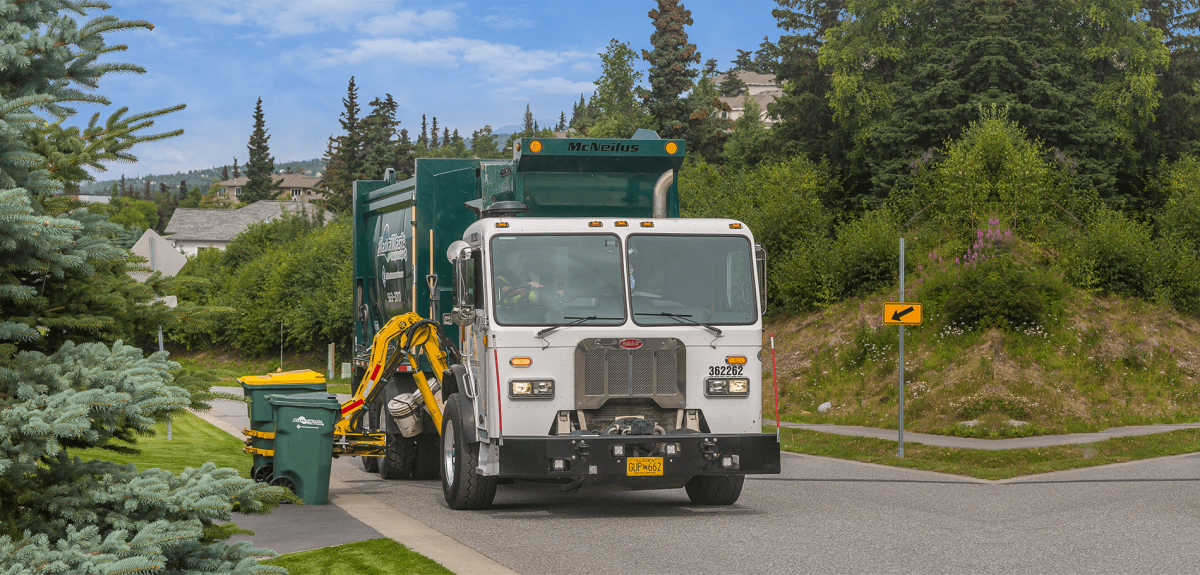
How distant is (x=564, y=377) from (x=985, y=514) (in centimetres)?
456

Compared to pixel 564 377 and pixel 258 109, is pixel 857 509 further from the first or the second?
pixel 258 109

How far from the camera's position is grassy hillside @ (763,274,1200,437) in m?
23.5

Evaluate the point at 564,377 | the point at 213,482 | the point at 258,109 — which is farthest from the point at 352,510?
the point at 258,109

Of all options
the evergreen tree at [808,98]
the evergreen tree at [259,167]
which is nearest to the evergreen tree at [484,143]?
the evergreen tree at [259,167]

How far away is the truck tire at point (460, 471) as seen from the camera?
36.7 ft

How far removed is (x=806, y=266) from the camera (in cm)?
3441

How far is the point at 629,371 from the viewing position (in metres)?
10.7

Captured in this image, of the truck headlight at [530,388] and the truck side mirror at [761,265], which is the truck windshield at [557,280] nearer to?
the truck headlight at [530,388]

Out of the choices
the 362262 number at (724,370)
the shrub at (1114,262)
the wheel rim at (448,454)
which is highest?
the shrub at (1114,262)

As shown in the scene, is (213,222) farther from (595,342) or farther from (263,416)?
(595,342)

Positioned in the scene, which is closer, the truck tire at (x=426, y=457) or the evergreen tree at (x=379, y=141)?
the truck tire at (x=426, y=457)

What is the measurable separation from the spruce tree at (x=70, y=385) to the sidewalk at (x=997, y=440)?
635 inches

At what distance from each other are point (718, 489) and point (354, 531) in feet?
12.9

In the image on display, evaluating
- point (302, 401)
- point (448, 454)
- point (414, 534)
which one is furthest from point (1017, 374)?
point (414, 534)
